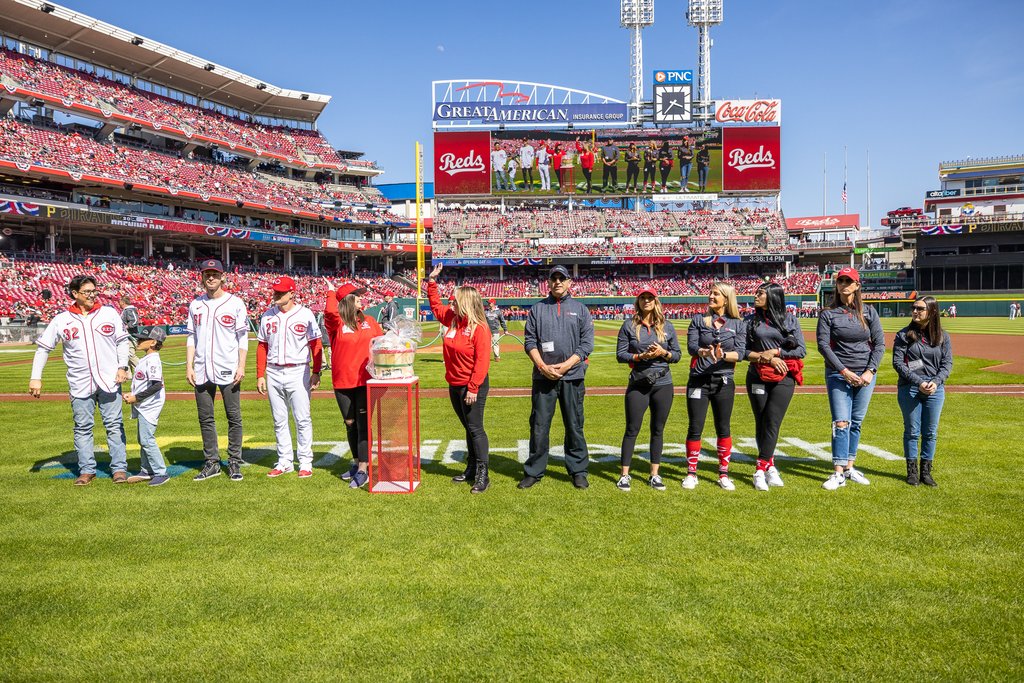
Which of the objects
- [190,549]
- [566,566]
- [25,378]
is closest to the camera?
[566,566]

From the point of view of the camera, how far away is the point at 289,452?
7047mm

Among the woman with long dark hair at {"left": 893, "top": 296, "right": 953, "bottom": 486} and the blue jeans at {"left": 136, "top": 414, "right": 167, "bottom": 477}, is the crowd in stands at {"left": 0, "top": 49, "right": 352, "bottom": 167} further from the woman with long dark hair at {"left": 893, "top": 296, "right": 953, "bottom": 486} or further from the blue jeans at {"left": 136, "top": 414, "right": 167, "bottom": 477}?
the woman with long dark hair at {"left": 893, "top": 296, "right": 953, "bottom": 486}


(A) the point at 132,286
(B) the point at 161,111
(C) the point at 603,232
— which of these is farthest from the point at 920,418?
(B) the point at 161,111

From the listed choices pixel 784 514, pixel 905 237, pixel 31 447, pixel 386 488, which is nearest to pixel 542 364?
pixel 386 488

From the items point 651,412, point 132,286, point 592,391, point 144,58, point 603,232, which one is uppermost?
point 144,58

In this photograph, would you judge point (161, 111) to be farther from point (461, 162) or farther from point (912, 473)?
point (912, 473)

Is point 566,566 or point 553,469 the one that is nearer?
point 566,566

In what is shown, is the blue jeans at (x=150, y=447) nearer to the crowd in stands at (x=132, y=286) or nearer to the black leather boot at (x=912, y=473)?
the black leather boot at (x=912, y=473)

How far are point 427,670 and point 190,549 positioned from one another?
2.60 metres

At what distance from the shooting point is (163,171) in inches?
1906

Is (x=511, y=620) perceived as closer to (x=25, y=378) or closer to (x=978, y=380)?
(x=978, y=380)

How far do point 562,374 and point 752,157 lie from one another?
201ft

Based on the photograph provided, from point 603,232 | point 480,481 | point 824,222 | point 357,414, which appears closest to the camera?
point 480,481

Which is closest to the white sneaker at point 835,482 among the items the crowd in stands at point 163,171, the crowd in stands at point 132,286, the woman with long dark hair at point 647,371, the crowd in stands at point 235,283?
the woman with long dark hair at point 647,371
